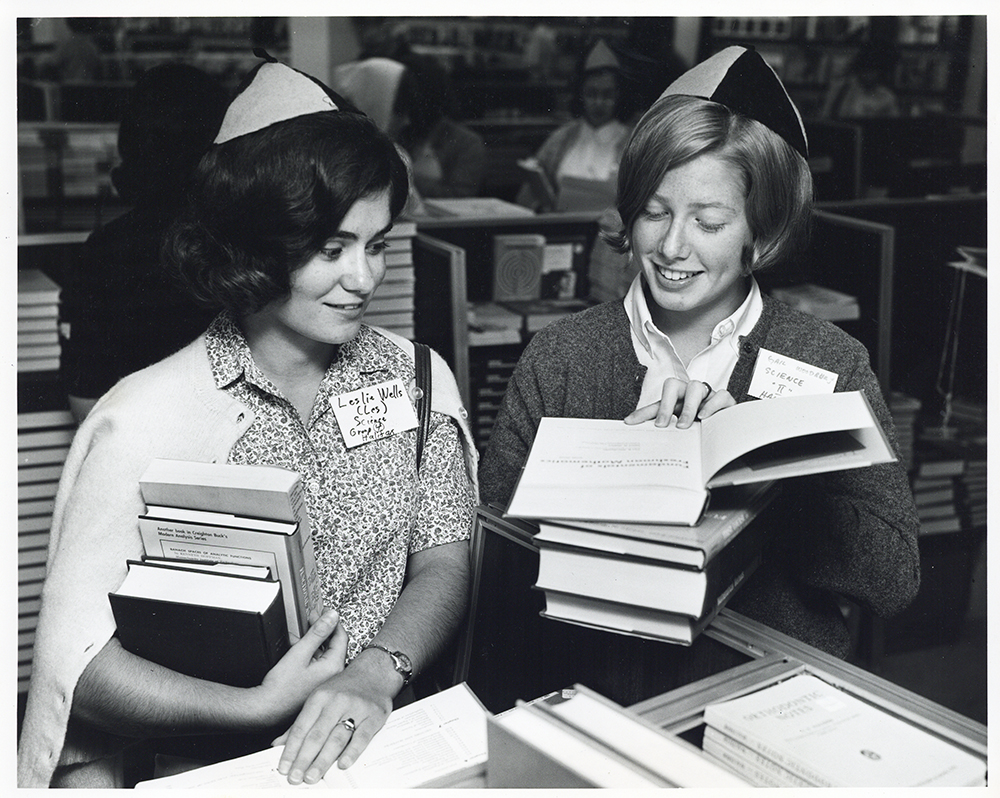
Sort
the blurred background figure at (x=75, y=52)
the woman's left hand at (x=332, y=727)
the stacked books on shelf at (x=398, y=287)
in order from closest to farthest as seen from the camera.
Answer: the woman's left hand at (x=332, y=727)
the stacked books on shelf at (x=398, y=287)
the blurred background figure at (x=75, y=52)

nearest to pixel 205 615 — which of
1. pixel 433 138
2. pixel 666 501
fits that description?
pixel 666 501

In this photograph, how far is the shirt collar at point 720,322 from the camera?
1614 mm

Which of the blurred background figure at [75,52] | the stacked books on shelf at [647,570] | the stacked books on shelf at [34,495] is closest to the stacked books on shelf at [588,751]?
the stacked books on shelf at [647,570]

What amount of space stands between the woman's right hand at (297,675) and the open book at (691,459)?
41cm

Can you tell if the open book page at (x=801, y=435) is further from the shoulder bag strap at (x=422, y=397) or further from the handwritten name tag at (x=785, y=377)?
the shoulder bag strap at (x=422, y=397)

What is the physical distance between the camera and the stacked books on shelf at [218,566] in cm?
121

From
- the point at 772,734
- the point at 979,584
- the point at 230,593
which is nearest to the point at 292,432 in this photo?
the point at 230,593

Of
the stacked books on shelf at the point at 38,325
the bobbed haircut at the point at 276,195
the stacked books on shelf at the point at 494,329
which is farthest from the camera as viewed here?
the stacked books on shelf at the point at 494,329

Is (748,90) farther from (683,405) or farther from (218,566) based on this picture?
(218,566)

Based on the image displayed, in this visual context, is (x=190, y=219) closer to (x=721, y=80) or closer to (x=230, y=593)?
(x=230, y=593)

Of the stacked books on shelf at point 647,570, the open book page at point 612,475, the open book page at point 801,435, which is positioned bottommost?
the stacked books on shelf at point 647,570

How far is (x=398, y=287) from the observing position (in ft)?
9.74

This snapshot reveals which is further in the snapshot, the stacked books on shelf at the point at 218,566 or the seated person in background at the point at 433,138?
the seated person in background at the point at 433,138

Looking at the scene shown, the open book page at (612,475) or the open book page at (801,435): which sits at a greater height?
the open book page at (801,435)
